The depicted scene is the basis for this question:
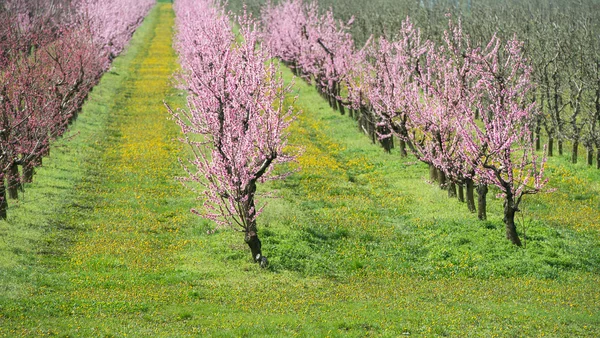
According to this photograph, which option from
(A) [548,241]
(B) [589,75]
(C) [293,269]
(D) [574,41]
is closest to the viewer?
(C) [293,269]

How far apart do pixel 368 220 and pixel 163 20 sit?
12859 centimetres

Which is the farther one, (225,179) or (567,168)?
(567,168)

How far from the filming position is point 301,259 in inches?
1168

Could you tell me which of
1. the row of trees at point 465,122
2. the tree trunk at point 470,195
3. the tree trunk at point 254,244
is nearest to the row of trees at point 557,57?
the row of trees at point 465,122

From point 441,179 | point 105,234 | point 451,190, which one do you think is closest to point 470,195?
point 451,190

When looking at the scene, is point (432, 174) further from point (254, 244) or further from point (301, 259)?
point (254, 244)

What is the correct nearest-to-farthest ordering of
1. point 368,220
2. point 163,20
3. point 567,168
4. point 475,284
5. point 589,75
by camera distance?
point 475,284, point 368,220, point 567,168, point 589,75, point 163,20

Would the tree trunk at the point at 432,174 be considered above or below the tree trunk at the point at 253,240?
below

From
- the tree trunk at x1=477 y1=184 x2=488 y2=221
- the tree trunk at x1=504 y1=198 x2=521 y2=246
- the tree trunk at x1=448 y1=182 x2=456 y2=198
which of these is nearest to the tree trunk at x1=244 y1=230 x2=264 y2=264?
the tree trunk at x1=504 y1=198 x2=521 y2=246

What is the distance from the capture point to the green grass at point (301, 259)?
72.0ft

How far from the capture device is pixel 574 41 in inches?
2398

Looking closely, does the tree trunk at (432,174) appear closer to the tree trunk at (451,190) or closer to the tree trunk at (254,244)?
the tree trunk at (451,190)

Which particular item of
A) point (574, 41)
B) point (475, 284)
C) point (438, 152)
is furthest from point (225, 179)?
point (574, 41)

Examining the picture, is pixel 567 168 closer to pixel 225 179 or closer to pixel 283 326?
pixel 225 179
